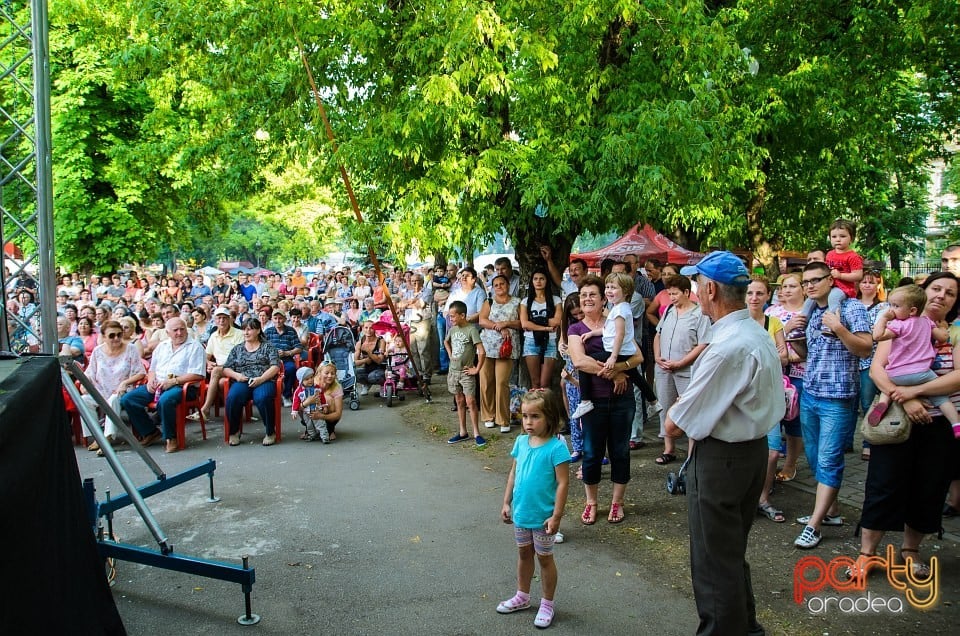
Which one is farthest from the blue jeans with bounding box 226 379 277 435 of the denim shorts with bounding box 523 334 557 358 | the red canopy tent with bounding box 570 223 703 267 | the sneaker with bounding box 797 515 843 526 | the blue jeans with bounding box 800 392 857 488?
the red canopy tent with bounding box 570 223 703 267

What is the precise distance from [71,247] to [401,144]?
1896cm

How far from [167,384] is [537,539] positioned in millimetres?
6481

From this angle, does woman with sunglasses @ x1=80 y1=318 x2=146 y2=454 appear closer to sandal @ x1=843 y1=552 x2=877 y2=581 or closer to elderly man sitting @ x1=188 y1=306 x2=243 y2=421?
elderly man sitting @ x1=188 y1=306 x2=243 y2=421

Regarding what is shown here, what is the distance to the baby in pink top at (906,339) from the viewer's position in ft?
14.5

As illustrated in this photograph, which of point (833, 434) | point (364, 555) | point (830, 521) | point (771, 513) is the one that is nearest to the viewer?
point (833, 434)

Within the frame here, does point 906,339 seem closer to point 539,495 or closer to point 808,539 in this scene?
point 808,539

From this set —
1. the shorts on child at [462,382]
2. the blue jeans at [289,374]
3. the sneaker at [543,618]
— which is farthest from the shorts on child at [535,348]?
the sneaker at [543,618]

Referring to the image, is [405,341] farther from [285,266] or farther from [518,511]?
[285,266]

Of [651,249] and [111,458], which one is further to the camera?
[651,249]

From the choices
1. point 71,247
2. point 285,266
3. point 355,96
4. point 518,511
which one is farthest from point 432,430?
point 285,266

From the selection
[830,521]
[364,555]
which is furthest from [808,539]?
[364,555]

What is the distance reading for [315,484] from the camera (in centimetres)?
702

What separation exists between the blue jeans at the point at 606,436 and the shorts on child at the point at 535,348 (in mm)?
2960

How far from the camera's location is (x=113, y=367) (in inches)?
352
